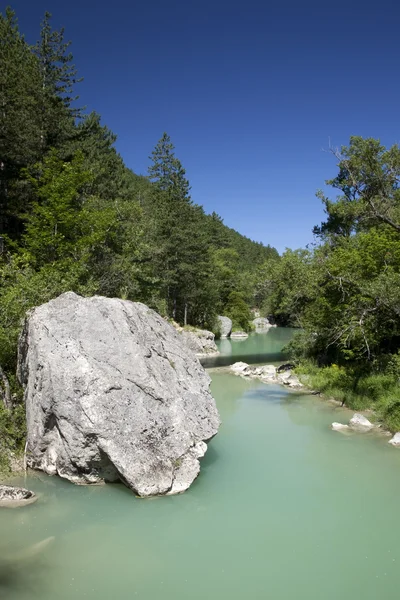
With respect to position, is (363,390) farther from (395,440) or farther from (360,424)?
(395,440)

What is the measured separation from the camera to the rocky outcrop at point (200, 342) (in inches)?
1526

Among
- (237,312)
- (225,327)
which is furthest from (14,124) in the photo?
(237,312)

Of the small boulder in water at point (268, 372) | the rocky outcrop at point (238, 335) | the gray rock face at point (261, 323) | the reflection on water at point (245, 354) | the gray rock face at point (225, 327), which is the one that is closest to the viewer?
the small boulder in water at point (268, 372)

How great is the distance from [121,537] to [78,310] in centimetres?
558

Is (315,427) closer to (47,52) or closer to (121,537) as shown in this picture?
(121,537)

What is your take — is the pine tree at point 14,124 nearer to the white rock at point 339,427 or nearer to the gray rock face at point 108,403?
the gray rock face at point 108,403

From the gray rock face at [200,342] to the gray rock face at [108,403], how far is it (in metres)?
26.6

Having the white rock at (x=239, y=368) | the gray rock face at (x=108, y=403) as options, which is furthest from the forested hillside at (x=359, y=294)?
the gray rock face at (x=108, y=403)

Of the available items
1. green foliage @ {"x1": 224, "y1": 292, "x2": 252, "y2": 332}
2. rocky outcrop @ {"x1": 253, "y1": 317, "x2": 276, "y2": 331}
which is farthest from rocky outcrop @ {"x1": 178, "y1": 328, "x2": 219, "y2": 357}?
rocky outcrop @ {"x1": 253, "y1": 317, "x2": 276, "y2": 331}

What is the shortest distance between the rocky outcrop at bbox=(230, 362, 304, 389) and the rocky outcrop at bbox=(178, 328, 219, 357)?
8.05 m

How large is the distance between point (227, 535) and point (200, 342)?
100ft

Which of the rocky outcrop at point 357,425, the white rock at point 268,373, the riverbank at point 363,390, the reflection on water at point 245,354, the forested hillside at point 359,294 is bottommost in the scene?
the reflection on water at point 245,354

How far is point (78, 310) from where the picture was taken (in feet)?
37.8

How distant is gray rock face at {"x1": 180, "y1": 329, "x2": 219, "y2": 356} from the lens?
127ft
